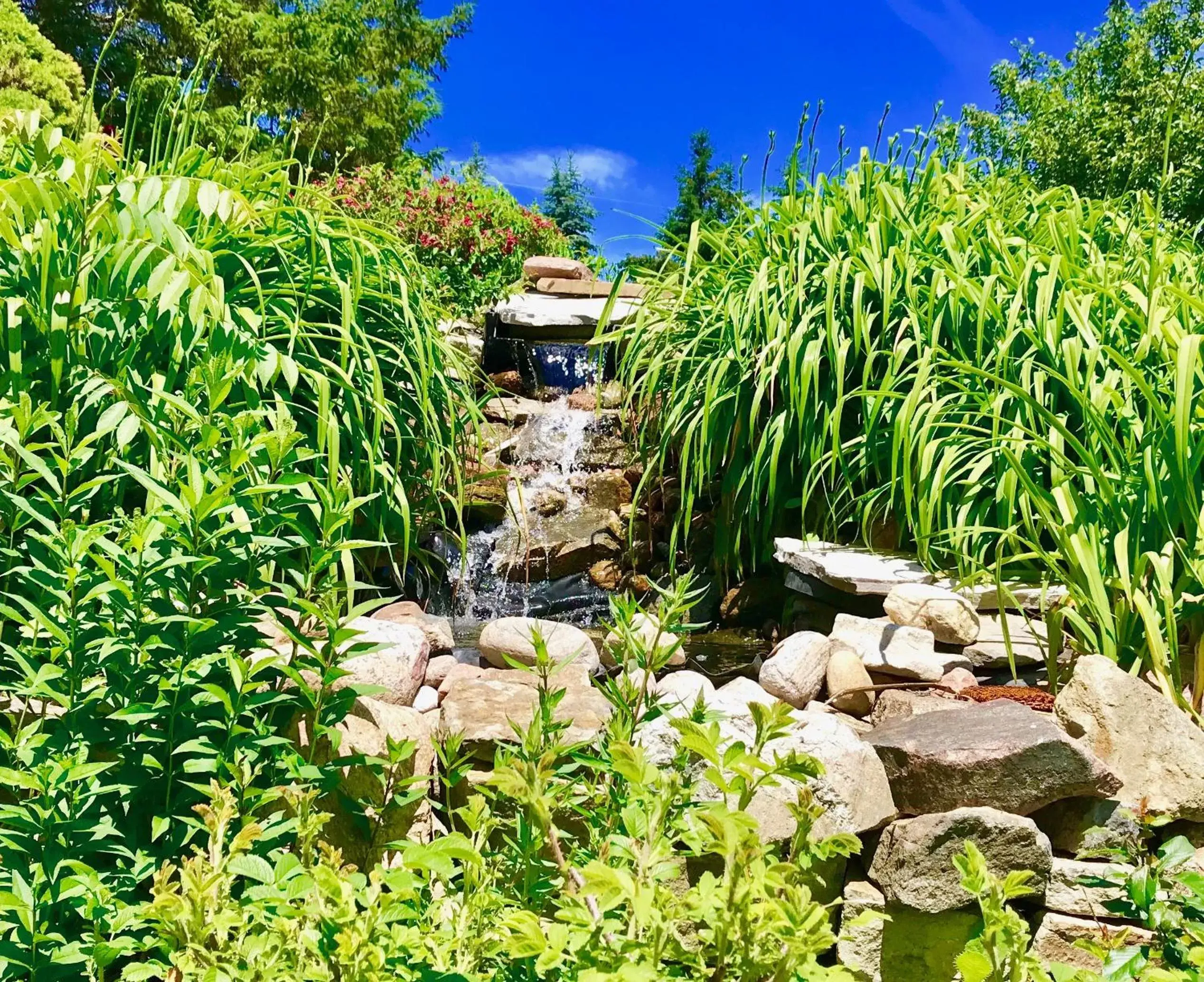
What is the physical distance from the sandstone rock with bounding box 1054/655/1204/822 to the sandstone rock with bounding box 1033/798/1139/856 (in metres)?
0.06

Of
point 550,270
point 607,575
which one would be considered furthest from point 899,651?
point 550,270

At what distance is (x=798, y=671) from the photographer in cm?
236

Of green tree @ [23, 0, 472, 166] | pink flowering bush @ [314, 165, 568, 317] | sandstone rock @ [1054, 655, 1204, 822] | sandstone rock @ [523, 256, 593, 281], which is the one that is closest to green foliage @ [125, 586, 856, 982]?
sandstone rock @ [1054, 655, 1204, 822]

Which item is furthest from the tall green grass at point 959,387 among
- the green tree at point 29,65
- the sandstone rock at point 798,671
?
the green tree at point 29,65

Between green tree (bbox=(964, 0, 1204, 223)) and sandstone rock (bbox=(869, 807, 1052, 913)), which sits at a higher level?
green tree (bbox=(964, 0, 1204, 223))

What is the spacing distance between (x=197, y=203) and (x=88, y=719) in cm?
173

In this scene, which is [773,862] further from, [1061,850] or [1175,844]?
[1061,850]

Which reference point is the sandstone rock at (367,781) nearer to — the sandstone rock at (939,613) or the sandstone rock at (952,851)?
the sandstone rock at (952,851)

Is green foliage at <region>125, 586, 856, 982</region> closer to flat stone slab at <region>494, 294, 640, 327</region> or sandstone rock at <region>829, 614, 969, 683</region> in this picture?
sandstone rock at <region>829, 614, 969, 683</region>

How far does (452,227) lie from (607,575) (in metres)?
5.01

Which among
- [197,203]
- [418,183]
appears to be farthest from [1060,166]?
[197,203]

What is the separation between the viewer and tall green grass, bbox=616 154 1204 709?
2.12 metres

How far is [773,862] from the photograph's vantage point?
0.91 metres

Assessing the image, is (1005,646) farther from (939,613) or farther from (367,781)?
(367,781)
